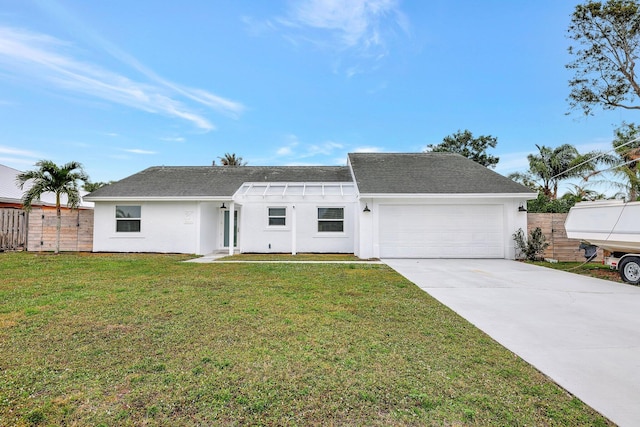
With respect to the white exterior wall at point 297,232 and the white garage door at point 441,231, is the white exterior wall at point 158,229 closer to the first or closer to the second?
the white exterior wall at point 297,232

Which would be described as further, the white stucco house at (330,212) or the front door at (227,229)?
the front door at (227,229)

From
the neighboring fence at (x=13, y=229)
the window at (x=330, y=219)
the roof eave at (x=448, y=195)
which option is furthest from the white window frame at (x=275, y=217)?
the neighboring fence at (x=13, y=229)

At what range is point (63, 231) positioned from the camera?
15.1 meters

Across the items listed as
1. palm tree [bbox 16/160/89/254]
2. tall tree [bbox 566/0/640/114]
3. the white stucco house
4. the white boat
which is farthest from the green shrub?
palm tree [bbox 16/160/89/254]

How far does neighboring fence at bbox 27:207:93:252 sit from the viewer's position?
49.0 ft

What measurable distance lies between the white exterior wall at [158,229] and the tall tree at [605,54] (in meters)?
21.1

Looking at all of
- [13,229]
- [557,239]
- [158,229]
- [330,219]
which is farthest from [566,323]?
[13,229]

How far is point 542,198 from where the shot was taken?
787 inches

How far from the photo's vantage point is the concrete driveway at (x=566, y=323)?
2.77m

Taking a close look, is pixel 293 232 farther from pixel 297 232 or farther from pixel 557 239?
pixel 557 239

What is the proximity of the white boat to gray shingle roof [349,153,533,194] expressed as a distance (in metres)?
3.33

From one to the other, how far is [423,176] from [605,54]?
11957mm

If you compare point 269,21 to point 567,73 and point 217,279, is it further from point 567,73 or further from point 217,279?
point 567,73

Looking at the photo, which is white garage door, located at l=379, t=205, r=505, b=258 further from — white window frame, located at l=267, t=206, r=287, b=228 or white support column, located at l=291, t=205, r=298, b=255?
white window frame, located at l=267, t=206, r=287, b=228
